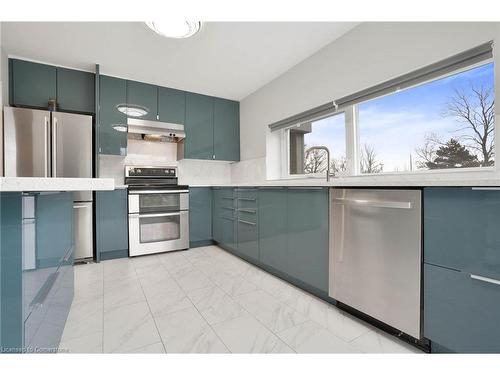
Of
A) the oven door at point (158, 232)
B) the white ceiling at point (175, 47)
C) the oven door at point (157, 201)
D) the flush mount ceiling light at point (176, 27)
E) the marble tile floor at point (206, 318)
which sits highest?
the white ceiling at point (175, 47)

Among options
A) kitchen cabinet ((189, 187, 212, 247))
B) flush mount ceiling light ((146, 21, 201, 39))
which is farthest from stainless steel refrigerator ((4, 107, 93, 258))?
flush mount ceiling light ((146, 21, 201, 39))

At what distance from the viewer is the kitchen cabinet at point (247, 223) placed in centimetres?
248

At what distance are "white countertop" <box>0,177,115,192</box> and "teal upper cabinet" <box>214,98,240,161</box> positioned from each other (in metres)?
3.01

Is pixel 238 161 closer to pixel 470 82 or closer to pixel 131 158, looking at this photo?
pixel 131 158

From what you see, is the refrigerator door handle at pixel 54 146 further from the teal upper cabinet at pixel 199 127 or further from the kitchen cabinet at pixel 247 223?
the kitchen cabinet at pixel 247 223

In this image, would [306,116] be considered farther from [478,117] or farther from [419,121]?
[478,117]

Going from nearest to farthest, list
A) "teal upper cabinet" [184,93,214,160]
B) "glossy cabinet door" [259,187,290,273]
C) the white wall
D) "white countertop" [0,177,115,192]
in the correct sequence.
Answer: "white countertop" [0,177,115,192] → the white wall → "glossy cabinet door" [259,187,290,273] → "teal upper cabinet" [184,93,214,160]

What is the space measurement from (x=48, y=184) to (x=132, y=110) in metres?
2.79

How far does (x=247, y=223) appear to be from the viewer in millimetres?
2617

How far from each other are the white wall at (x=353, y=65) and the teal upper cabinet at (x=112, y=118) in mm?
1740

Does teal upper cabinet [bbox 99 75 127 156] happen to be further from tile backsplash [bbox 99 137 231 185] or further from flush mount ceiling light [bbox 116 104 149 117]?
tile backsplash [bbox 99 137 231 185]

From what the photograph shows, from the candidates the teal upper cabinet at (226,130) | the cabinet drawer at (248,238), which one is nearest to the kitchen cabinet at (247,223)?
the cabinet drawer at (248,238)

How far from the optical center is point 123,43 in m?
2.34

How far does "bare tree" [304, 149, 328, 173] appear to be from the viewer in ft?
8.82
